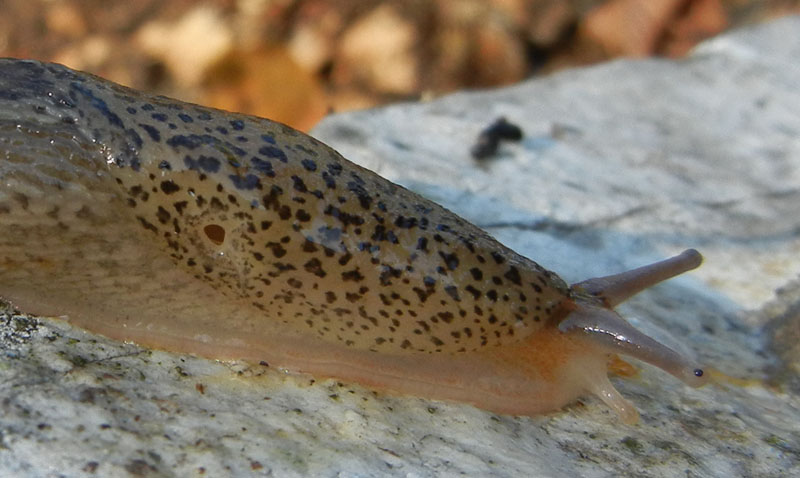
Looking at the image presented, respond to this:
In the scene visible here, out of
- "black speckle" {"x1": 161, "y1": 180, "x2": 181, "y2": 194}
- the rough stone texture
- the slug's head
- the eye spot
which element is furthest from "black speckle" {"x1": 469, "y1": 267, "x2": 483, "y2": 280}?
"black speckle" {"x1": 161, "y1": 180, "x2": 181, "y2": 194}

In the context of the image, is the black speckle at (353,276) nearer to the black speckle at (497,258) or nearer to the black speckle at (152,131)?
the black speckle at (497,258)

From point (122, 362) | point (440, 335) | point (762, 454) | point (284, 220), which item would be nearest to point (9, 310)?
point (122, 362)

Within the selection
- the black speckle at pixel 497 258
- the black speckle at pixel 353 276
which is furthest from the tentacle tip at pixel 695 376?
the black speckle at pixel 353 276

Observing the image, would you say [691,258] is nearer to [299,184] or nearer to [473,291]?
[473,291]

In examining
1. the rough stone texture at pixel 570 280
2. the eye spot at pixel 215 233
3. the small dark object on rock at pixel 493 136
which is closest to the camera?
the rough stone texture at pixel 570 280

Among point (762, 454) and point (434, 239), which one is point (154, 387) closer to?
point (434, 239)

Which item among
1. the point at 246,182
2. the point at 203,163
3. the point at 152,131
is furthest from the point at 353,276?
the point at 152,131
